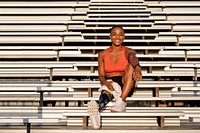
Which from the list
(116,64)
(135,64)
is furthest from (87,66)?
(135,64)

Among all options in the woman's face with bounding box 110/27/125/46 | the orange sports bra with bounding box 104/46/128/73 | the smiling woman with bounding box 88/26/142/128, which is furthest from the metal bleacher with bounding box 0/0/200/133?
the woman's face with bounding box 110/27/125/46

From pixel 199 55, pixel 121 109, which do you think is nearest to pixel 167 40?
pixel 199 55

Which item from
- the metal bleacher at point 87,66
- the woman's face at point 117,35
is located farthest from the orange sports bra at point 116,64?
the metal bleacher at point 87,66

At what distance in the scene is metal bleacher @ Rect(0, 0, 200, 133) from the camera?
3.29 metres

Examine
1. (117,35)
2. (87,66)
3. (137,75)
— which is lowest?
(137,75)

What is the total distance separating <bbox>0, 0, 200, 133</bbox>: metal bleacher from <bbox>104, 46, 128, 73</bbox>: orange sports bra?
334 millimetres

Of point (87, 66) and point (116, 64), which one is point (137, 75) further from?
point (87, 66)

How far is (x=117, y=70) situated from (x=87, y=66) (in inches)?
57.6

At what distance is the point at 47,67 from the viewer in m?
4.12

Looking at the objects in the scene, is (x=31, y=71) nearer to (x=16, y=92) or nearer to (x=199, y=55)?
(x=16, y=92)

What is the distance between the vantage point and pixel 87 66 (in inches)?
177

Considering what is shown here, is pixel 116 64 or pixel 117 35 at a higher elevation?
pixel 117 35

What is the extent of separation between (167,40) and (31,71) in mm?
1799

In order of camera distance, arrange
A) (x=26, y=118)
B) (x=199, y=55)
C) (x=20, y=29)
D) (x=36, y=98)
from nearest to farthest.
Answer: (x=26, y=118) → (x=36, y=98) → (x=199, y=55) → (x=20, y=29)
